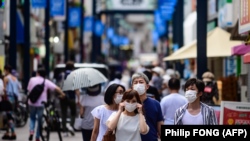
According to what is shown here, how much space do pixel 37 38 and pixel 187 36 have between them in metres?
13.7

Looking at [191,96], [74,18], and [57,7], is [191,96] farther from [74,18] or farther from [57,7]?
[74,18]

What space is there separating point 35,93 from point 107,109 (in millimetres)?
8364

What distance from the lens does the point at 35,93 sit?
20.1 meters

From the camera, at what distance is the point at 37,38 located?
2244 inches

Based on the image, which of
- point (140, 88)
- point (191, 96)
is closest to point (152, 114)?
point (140, 88)

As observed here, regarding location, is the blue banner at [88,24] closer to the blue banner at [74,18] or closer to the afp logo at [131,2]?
the blue banner at [74,18]

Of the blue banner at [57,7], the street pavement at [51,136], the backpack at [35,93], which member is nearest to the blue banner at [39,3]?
the blue banner at [57,7]

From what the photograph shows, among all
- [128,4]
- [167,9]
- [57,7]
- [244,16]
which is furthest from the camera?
[128,4]

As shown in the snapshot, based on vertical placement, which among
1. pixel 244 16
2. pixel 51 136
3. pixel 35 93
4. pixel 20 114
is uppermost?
pixel 244 16

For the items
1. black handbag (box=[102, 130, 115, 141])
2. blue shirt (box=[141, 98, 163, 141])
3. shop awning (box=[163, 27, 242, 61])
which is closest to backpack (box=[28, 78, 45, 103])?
shop awning (box=[163, 27, 242, 61])

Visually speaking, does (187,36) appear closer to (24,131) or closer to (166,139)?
(24,131)

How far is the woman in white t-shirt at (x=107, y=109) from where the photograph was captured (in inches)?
468

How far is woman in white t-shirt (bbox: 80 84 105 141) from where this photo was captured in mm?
14250

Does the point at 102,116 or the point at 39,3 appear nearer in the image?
the point at 102,116
